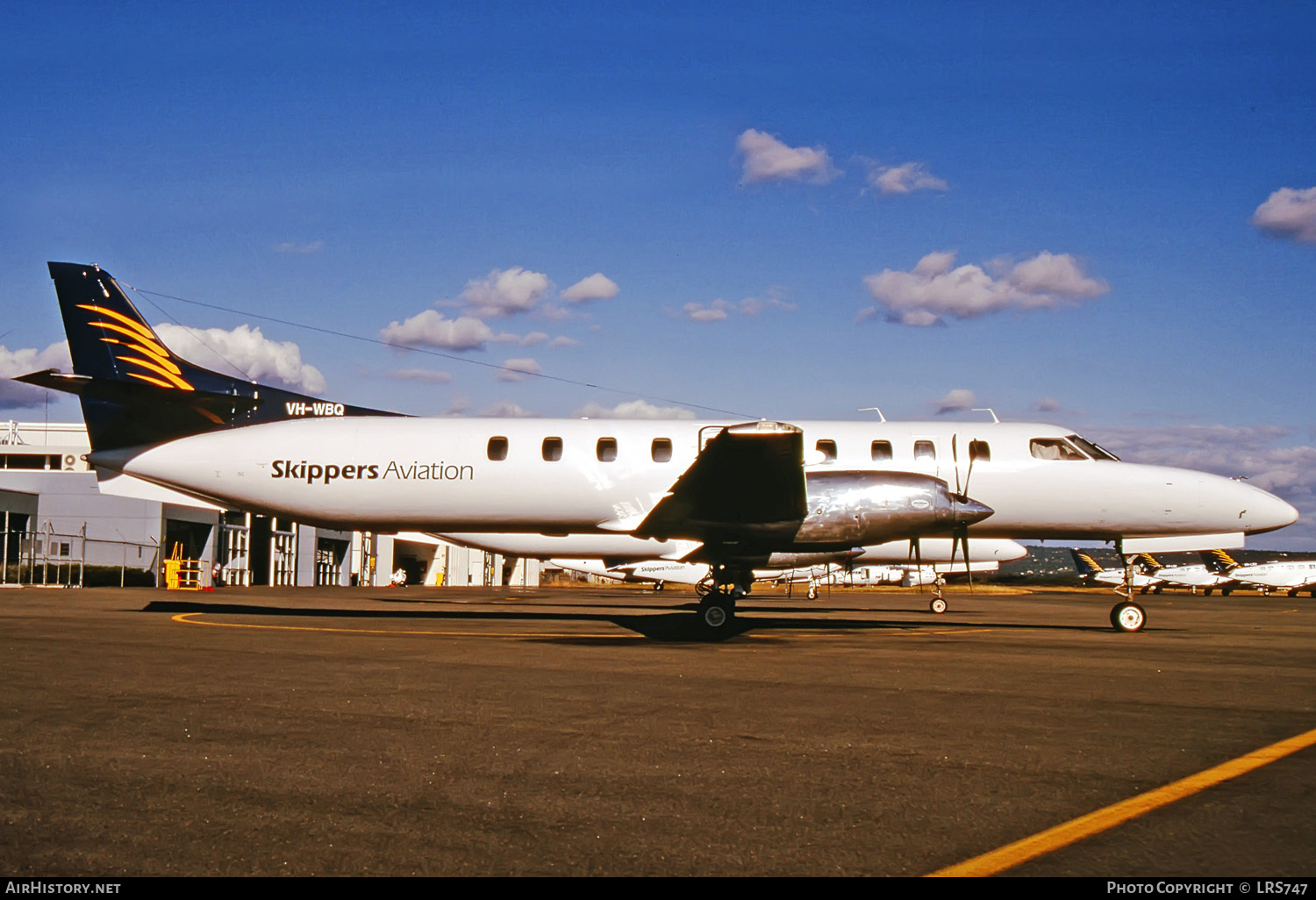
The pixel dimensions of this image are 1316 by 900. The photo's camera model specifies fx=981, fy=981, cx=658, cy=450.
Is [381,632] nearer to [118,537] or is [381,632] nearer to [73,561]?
[73,561]

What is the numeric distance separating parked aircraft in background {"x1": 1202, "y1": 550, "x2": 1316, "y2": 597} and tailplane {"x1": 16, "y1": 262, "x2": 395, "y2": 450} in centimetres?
6396

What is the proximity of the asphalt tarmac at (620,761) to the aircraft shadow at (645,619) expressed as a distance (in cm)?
487

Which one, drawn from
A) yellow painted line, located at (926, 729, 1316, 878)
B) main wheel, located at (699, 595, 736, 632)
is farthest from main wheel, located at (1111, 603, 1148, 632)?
yellow painted line, located at (926, 729, 1316, 878)

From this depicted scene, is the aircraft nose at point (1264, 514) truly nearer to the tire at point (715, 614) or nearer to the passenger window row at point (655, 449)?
the passenger window row at point (655, 449)

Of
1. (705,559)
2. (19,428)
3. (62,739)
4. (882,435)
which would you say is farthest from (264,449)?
(19,428)

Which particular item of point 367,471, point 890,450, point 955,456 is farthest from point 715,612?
point 367,471

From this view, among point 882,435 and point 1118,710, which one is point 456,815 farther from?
point 882,435

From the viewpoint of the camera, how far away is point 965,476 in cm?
1820

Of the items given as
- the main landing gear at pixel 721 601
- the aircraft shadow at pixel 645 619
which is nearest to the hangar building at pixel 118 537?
the aircraft shadow at pixel 645 619

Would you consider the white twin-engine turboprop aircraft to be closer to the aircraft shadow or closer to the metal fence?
the aircraft shadow

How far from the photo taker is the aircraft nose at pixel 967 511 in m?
16.4

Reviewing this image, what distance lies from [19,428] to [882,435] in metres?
53.3

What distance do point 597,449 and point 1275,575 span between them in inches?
2381

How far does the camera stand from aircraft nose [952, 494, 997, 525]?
16.4 meters
